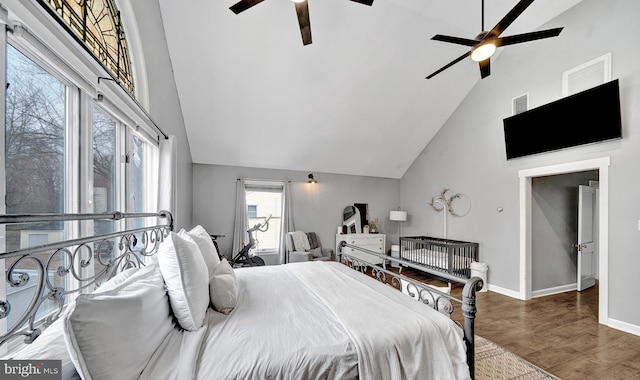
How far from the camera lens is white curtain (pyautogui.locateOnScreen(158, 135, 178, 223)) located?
270cm

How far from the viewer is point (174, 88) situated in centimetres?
351

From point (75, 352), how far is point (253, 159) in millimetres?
4652

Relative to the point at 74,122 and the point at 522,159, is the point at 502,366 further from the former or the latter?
the point at 74,122

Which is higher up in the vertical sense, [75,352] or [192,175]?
[192,175]

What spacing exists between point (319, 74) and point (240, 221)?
10.7 ft

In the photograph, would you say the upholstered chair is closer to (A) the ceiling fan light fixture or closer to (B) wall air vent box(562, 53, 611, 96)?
(A) the ceiling fan light fixture

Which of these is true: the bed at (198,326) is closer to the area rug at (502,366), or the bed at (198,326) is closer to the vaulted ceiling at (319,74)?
the area rug at (502,366)

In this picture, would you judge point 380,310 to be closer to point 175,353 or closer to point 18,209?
point 175,353

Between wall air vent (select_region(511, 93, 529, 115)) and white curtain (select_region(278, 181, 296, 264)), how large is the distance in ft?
14.1

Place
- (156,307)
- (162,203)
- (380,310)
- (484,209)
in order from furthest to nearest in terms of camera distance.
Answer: (484,209), (162,203), (380,310), (156,307)

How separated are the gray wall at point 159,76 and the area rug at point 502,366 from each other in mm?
3556

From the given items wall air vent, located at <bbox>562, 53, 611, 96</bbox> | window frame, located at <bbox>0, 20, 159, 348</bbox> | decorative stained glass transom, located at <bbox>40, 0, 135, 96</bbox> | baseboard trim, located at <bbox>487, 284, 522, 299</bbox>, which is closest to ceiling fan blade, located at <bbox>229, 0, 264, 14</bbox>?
decorative stained glass transom, located at <bbox>40, 0, 135, 96</bbox>

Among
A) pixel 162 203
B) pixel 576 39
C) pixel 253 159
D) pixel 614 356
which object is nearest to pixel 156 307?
pixel 162 203

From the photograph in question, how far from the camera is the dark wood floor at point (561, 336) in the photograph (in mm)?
2088
